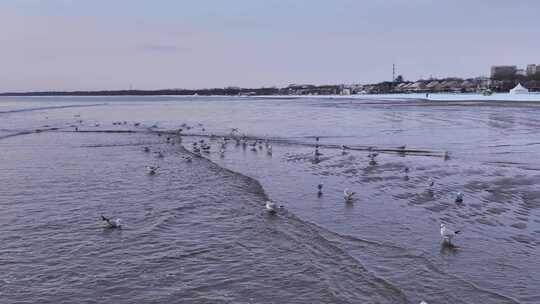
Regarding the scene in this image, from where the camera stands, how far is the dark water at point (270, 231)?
1037 cm

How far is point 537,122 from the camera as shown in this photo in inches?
1865

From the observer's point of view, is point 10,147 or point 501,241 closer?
point 501,241

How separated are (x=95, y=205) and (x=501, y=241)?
1316 cm

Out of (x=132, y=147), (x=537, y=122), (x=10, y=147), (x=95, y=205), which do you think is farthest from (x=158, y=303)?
(x=537, y=122)

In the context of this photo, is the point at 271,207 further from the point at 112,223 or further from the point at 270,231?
the point at 112,223

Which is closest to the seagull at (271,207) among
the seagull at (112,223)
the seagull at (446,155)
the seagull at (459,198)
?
the seagull at (112,223)

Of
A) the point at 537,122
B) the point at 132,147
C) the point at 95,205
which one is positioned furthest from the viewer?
the point at 537,122

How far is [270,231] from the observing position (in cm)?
1431

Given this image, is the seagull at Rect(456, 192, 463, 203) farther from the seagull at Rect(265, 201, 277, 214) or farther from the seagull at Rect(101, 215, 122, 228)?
the seagull at Rect(101, 215, 122, 228)

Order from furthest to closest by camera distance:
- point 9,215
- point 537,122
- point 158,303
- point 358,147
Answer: point 537,122
point 358,147
point 9,215
point 158,303

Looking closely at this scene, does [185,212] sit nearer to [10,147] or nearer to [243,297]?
[243,297]

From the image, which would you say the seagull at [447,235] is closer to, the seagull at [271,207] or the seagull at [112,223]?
the seagull at [271,207]

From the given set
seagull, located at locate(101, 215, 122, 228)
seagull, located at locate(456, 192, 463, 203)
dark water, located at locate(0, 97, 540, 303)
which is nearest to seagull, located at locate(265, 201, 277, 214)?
dark water, located at locate(0, 97, 540, 303)

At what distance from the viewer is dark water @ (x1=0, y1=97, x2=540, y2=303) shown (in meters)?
10.4
